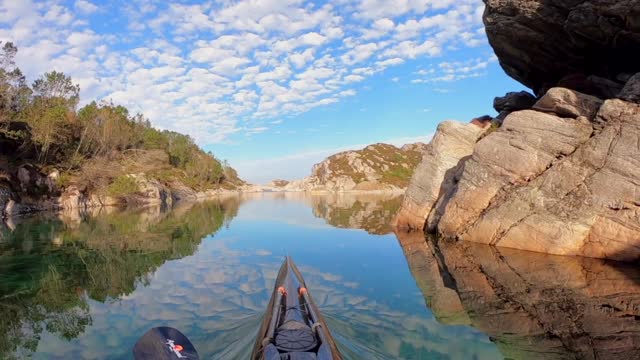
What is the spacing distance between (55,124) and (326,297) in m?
57.4

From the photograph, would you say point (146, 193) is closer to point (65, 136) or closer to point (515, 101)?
point (65, 136)

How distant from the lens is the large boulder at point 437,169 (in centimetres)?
2877

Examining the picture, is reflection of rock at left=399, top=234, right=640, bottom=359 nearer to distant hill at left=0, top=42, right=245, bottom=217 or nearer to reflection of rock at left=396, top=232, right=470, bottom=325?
reflection of rock at left=396, top=232, right=470, bottom=325

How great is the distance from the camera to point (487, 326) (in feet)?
34.3

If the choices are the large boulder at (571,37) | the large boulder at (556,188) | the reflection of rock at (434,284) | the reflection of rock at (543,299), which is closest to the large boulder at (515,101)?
the large boulder at (571,37)

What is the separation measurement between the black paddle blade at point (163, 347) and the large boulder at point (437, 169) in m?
23.2

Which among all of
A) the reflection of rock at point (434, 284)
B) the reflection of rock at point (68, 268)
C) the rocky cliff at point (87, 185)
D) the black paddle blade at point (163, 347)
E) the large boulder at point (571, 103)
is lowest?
the reflection of rock at point (68, 268)

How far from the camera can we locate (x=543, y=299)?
41.5 feet

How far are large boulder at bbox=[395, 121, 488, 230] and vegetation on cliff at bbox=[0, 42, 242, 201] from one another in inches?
1669

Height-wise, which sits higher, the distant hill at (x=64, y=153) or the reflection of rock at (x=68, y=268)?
the distant hill at (x=64, y=153)

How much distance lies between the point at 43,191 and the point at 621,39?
62072 mm

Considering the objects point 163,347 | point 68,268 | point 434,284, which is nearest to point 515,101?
point 434,284

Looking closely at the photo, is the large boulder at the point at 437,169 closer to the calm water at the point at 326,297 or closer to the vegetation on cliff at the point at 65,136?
the calm water at the point at 326,297

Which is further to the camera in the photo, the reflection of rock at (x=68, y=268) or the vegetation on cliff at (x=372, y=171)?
the vegetation on cliff at (x=372, y=171)
